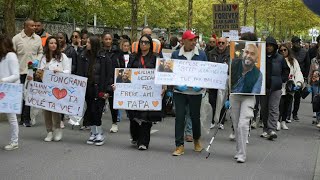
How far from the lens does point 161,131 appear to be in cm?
1087

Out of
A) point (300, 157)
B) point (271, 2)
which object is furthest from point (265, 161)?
point (271, 2)

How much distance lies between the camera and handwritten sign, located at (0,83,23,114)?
795 cm

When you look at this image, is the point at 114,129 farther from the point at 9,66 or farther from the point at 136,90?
the point at 9,66

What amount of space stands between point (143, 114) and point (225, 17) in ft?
29.4

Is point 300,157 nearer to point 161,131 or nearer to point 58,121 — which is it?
point 161,131

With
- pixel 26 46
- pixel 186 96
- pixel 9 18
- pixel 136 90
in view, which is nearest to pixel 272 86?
pixel 186 96

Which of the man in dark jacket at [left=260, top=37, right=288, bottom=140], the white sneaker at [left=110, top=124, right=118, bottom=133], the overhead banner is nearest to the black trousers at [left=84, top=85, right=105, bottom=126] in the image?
the white sneaker at [left=110, top=124, right=118, bottom=133]

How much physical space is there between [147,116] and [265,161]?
194 cm

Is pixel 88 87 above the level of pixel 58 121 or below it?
above

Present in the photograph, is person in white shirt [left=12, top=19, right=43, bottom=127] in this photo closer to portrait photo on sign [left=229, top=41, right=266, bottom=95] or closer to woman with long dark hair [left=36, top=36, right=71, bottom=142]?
woman with long dark hair [left=36, top=36, right=71, bottom=142]

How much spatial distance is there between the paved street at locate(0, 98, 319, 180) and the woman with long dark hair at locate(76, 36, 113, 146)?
61 centimetres

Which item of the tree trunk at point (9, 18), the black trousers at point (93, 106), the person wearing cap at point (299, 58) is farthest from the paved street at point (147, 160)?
the tree trunk at point (9, 18)

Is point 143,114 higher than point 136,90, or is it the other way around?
point 136,90

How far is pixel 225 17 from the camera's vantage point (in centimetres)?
1680
